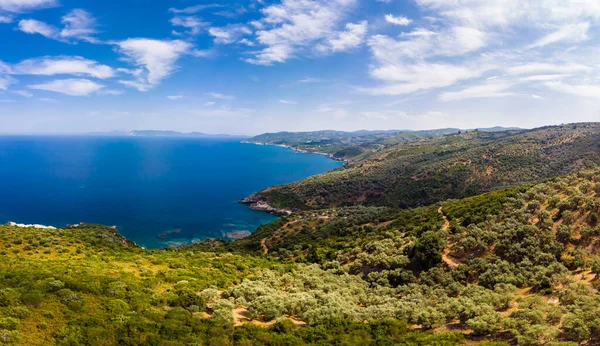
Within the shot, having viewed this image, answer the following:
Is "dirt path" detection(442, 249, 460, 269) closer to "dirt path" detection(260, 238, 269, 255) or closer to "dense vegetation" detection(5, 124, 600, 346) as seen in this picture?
"dense vegetation" detection(5, 124, 600, 346)

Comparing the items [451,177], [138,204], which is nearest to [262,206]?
[138,204]

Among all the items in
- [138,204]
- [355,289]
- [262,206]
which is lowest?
[138,204]

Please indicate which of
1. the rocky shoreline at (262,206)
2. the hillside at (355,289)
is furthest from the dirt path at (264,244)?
the rocky shoreline at (262,206)

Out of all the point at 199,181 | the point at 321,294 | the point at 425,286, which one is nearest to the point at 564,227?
the point at 425,286

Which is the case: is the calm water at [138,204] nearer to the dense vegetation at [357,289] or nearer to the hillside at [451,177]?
the hillside at [451,177]

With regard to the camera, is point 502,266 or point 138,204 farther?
point 138,204

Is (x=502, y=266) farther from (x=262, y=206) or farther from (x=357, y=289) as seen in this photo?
(x=262, y=206)

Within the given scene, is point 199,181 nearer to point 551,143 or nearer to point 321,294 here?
point 321,294
